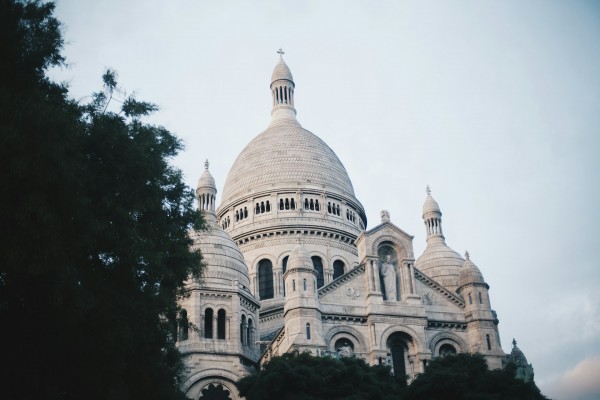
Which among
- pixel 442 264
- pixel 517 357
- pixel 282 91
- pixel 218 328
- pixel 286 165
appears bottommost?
pixel 517 357

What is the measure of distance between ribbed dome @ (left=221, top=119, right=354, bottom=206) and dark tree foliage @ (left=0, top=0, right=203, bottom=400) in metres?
31.8

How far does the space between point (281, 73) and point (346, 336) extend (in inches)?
1256

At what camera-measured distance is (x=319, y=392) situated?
28.8 meters

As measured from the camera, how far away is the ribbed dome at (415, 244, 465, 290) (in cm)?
4806

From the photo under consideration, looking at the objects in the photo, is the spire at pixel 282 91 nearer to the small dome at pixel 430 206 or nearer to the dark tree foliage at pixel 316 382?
the small dome at pixel 430 206

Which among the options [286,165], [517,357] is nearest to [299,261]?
[517,357]

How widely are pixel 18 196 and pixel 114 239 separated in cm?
330

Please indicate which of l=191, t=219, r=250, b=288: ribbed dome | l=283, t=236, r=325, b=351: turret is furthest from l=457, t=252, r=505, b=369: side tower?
l=191, t=219, r=250, b=288: ribbed dome

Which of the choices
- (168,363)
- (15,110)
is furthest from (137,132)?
(168,363)

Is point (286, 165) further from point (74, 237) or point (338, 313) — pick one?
point (74, 237)

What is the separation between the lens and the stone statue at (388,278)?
37375 millimetres

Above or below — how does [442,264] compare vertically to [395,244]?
above

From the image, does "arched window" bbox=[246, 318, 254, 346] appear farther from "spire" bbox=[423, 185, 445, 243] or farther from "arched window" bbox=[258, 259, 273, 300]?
"spire" bbox=[423, 185, 445, 243]

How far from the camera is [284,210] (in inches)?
2037
